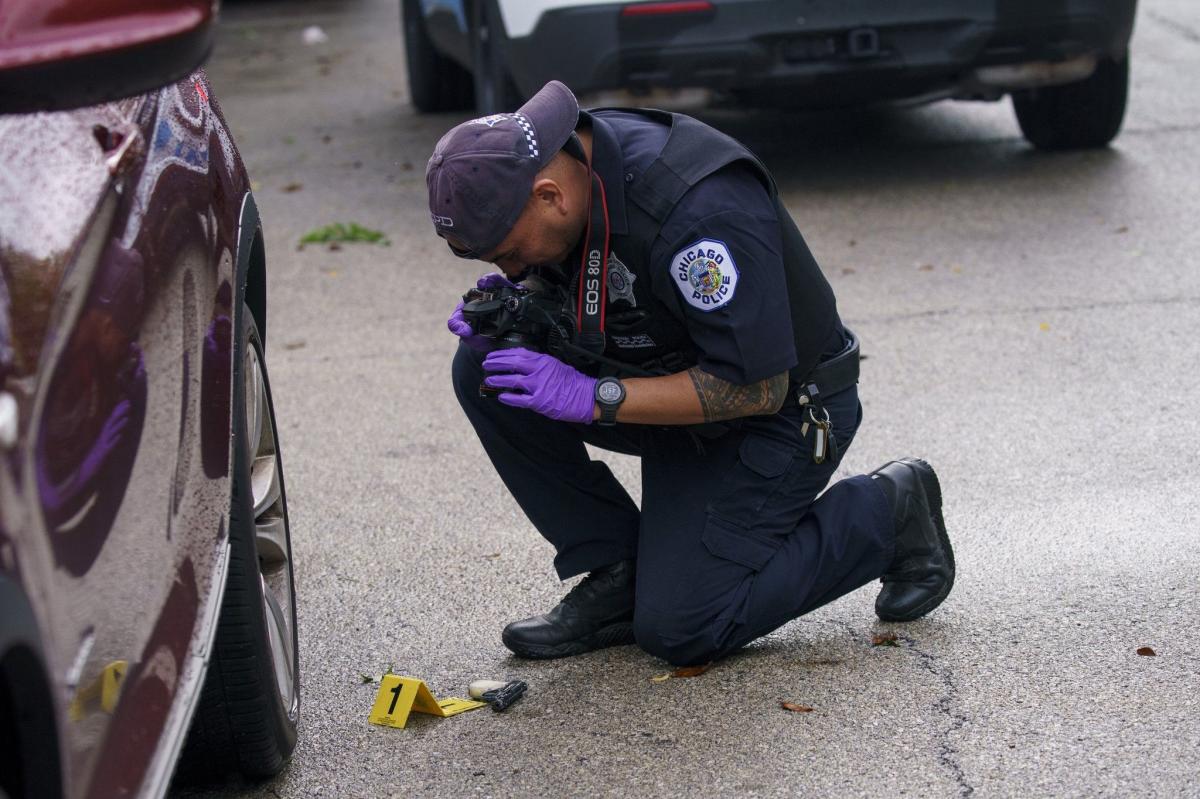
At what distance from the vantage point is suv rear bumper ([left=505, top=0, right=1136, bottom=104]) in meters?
5.76

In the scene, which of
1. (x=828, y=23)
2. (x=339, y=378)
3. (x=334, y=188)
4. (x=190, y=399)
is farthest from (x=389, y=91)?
(x=190, y=399)

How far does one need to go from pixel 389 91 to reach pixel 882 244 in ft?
16.4

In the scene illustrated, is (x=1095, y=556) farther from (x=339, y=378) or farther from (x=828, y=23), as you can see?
(x=828, y=23)

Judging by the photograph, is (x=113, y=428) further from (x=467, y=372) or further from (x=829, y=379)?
(x=829, y=379)

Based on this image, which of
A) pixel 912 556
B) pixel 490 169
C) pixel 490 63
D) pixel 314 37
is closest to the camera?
pixel 490 169

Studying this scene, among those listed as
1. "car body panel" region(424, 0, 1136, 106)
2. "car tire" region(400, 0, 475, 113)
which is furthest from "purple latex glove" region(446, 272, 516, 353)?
"car tire" region(400, 0, 475, 113)

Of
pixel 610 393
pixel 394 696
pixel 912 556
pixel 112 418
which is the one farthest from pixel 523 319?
pixel 112 418

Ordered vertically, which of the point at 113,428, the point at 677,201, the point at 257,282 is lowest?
the point at 257,282

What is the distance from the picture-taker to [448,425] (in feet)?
14.3

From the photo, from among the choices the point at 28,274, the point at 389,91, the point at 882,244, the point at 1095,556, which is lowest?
the point at 389,91

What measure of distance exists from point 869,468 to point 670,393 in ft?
4.29

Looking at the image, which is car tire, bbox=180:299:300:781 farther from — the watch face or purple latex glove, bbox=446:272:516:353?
the watch face

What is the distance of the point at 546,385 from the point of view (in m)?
2.69

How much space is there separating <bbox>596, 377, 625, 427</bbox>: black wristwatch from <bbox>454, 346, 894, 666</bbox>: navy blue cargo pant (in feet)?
0.85
